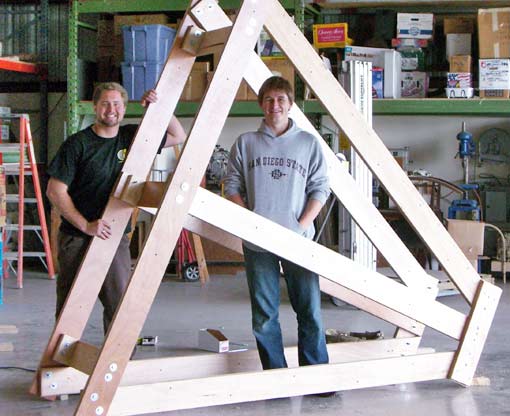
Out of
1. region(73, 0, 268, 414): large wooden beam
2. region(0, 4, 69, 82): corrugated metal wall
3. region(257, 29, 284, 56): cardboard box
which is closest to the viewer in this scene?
region(73, 0, 268, 414): large wooden beam

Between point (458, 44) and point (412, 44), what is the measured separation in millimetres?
467

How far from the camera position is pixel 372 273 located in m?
4.25

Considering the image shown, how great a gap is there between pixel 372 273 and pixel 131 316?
50.4 inches

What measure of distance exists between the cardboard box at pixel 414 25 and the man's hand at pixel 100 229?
572 centimetres

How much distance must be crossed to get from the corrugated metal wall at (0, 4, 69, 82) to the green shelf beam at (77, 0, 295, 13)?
1512 mm

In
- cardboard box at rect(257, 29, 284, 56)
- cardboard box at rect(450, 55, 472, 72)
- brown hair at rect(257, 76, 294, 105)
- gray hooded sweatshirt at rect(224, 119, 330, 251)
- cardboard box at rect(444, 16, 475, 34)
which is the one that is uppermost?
cardboard box at rect(444, 16, 475, 34)

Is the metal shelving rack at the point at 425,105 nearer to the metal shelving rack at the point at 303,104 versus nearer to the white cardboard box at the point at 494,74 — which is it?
the metal shelving rack at the point at 303,104

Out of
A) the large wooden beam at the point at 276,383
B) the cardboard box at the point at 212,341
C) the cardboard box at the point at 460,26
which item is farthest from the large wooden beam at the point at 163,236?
the cardboard box at the point at 460,26

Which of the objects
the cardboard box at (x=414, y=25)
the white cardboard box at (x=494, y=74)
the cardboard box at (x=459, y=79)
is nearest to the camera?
the white cardboard box at (x=494, y=74)

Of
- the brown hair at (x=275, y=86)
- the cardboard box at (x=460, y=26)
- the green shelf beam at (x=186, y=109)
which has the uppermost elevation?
the cardboard box at (x=460, y=26)

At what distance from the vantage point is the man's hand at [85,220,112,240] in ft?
13.6

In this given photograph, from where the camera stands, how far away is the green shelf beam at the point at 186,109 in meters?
9.14

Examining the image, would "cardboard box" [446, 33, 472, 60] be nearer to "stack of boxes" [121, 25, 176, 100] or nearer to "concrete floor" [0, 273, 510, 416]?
"concrete floor" [0, 273, 510, 416]

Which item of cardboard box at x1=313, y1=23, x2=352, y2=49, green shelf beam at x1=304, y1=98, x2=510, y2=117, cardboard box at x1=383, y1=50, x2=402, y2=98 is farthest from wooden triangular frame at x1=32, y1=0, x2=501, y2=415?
cardboard box at x1=313, y1=23, x2=352, y2=49
